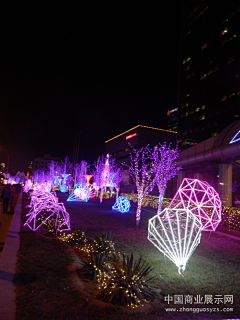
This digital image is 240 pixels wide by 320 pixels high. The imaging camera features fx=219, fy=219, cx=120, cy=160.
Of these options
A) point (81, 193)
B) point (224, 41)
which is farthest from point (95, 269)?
point (224, 41)

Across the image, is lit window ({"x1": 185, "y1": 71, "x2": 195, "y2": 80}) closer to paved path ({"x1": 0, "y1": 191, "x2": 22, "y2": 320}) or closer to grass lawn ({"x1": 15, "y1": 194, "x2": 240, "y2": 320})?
grass lawn ({"x1": 15, "y1": 194, "x2": 240, "y2": 320})

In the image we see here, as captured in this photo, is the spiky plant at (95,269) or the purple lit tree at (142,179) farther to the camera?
the purple lit tree at (142,179)

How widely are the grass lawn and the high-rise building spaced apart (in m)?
39.9

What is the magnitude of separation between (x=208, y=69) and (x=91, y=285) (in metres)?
51.1

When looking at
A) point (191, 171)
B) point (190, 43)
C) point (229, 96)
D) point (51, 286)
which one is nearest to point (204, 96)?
point (229, 96)

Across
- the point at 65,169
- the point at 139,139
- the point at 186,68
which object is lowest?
the point at 65,169

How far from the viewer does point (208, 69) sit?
4641 centimetres

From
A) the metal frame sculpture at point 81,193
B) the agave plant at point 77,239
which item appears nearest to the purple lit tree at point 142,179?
the agave plant at point 77,239

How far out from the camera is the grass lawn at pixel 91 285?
11.4ft

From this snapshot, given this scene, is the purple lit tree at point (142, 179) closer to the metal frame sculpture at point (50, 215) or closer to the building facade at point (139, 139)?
the metal frame sculpture at point (50, 215)

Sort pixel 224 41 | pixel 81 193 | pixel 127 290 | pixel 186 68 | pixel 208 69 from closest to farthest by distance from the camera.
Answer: pixel 127 290 → pixel 81 193 → pixel 224 41 → pixel 208 69 → pixel 186 68

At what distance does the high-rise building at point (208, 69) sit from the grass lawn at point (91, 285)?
3987cm

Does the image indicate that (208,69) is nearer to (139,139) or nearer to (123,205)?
(139,139)

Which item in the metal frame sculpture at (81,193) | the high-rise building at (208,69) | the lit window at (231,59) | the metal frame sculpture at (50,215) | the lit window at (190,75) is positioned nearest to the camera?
the metal frame sculpture at (50,215)
